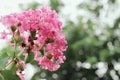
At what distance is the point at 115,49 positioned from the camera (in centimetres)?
942

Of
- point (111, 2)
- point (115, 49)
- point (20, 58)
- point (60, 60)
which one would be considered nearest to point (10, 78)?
point (20, 58)

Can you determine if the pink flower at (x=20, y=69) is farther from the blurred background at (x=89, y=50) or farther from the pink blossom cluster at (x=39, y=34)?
the blurred background at (x=89, y=50)

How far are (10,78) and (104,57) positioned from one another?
774 cm

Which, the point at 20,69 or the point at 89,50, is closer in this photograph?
the point at 20,69

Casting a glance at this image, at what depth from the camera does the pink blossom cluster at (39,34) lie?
1913mm

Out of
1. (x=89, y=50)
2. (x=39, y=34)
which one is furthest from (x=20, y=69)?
(x=89, y=50)

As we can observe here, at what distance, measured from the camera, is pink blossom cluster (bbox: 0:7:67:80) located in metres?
1.91

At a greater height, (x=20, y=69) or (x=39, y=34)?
(x=39, y=34)

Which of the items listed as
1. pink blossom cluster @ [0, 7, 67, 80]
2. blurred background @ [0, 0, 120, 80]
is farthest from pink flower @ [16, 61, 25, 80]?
blurred background @ [0, 0, 120, 80]

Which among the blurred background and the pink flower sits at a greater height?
the blurred background

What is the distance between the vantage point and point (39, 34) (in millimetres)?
1916

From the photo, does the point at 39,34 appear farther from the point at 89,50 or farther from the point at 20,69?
the point at 89,50

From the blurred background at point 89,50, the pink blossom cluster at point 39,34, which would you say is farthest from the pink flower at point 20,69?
the blurred background at point 89,50

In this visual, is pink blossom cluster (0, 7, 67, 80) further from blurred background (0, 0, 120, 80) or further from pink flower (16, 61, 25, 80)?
blurred background (0, 0, 120, 80)
